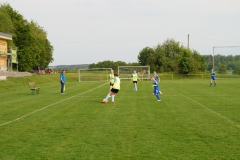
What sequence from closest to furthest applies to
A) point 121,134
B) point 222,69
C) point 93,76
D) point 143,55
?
1. point 121,134
2. point 93,76
3. point 222,69
4. point 143,55

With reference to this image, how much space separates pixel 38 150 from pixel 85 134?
1977mm

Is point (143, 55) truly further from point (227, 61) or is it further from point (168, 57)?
point (227, 61)

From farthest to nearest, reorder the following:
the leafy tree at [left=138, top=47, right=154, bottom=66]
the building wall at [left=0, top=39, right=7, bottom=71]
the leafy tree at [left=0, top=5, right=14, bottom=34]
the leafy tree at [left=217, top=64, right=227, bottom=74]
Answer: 1. the leafy tree at [left=138, top=47, right=154, bottom=66]
2. the leafy tree at [left=0, top=5, right=14, bottom=34]
3. the leafy tree at [left=217, top=64, right=227, bottom=74]
4. the building wall at [left=0, top=39, right=7, bottom=71]

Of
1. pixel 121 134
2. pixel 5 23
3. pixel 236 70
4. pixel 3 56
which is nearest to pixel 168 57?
pixel 236 70

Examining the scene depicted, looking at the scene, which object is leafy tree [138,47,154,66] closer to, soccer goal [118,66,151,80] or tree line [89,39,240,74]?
tree line [89,39,240,74]

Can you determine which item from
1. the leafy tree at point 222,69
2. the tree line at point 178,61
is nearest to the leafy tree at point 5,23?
the tree line at point 178,61

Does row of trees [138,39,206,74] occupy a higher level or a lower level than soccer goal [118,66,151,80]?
higher

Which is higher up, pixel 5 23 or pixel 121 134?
pixel 5 23

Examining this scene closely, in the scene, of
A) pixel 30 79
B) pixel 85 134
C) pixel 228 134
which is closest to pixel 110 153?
pixel 85 134

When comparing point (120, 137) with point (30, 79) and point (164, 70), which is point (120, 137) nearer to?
point (30, 79)

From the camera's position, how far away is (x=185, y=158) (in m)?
6.75

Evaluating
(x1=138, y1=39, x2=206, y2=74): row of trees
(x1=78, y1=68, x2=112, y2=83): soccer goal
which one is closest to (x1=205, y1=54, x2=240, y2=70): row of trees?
(x1=138, y1=39, x2=206, y2=74): row of trees

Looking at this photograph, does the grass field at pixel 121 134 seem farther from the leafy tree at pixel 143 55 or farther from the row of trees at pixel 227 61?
the leafy tree at pixel 143 55

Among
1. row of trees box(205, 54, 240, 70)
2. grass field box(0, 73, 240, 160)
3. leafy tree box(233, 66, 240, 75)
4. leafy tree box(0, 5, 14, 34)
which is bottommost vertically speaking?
grass field box(0, 73, 240, 160)
